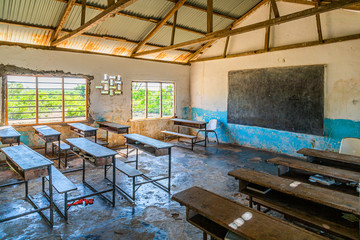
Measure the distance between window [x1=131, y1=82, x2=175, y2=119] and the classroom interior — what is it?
0.14ft

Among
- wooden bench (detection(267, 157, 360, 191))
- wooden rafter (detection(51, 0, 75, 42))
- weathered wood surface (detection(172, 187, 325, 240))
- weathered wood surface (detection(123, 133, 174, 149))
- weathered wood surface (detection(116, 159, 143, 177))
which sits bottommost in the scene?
weathered wood surface (detection(116, 159, 143, 177))

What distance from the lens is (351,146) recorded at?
394 cm

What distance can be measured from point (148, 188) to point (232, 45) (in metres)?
5.40

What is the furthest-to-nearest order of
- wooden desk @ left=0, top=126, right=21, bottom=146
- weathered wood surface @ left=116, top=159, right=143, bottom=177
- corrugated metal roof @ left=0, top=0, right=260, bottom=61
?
corrugated metal roof @ left=0, top=0, right=260, bottom=61
wooden desk @ left=0, top=126, right=21, bottom=146
weathered wood surface @ left=116, top=159, right=143, bottom=177

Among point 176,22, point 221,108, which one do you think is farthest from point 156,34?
point 221,108

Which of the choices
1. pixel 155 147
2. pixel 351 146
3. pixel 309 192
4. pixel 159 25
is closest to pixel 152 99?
pixel 159 25

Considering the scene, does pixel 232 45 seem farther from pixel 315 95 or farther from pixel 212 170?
pixel 212 170

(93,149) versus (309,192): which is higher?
(93,149)

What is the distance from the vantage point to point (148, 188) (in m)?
4.15

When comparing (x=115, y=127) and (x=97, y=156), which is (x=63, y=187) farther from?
(x=115, y=127)

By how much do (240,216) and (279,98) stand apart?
5.22 meters

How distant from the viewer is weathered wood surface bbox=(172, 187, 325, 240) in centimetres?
166

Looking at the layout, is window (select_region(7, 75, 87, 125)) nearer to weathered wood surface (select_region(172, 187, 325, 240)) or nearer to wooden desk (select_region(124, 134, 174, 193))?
wooden desk (select_region(124, 134, 174, 193))

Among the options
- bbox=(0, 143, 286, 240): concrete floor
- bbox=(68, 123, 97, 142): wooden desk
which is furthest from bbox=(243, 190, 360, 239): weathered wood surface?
bbox=(68, 123, 97, 142): wooden desk
